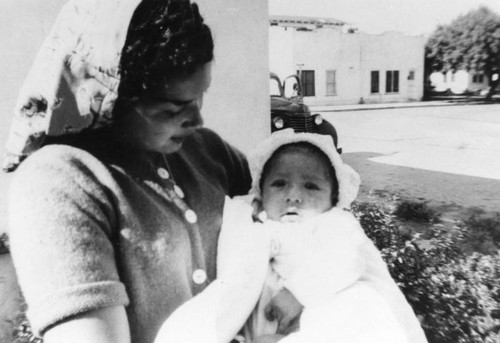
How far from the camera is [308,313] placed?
3.34 ft

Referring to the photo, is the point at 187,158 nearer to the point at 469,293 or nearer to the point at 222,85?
the point at 222,85

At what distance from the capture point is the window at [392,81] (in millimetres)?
2763

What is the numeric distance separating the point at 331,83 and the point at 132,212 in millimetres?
1484

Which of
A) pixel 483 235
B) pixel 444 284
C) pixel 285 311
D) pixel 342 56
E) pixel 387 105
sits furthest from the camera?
pixel 387 105

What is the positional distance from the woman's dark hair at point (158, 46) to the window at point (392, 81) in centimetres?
194

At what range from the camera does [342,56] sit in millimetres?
2312

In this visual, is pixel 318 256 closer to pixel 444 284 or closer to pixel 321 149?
pixel 321 149

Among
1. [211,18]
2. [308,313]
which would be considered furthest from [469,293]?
[211,18]

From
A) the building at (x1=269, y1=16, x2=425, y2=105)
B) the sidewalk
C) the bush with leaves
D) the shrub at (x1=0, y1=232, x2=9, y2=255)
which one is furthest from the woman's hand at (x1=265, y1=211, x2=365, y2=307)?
the sidewalk

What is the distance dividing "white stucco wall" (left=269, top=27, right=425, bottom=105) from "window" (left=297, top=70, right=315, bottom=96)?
0.03m

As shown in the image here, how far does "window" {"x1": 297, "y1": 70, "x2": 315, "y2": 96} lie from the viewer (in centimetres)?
226

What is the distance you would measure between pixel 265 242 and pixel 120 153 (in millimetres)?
371

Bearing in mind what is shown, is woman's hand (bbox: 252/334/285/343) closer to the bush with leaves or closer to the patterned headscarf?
the patterned headscarf

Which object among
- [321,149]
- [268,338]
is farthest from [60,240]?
[321,149]
